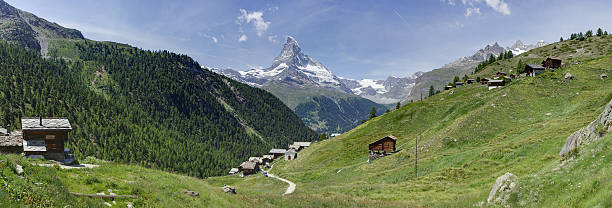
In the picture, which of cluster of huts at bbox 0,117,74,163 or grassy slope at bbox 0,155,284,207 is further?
cluster of huts at bbox 0,117,74,163

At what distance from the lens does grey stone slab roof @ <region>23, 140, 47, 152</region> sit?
36750mm

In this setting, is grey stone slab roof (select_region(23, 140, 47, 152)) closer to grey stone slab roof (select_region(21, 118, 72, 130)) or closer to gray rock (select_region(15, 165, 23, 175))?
grey stone slab roof (select_region(21, 118, 72, 130))

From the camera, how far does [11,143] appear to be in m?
42.4

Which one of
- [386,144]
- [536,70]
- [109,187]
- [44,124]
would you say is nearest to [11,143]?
[44,124]

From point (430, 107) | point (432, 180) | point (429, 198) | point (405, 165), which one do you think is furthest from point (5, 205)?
point (430, 107)

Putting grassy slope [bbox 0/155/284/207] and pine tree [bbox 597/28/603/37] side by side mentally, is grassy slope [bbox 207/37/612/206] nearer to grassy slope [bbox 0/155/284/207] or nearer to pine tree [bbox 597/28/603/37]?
grassy slope [bbox 0/155/284/207]

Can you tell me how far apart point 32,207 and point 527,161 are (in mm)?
40823

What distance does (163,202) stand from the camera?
19.8m

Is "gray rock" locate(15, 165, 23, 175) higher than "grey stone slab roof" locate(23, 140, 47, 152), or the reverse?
"gray rock" locate(15, 165, 23, 175)

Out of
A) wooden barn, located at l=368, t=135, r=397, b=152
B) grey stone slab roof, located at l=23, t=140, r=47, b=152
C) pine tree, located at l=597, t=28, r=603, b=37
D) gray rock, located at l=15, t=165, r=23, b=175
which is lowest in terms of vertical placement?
wooden barn, located at l=368, t=135, r=397, b=152

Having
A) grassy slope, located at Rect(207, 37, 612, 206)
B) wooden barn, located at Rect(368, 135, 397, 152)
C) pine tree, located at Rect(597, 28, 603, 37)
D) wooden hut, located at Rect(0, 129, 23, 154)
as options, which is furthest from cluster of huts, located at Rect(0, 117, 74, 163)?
pine tree, located at Rect(597, 28, 603, 37)

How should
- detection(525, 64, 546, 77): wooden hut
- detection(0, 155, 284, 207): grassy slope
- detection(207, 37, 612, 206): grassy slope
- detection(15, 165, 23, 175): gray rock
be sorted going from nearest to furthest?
1. detection(0, 155, 284, 207): grassy slope
2. detection(15, 165, 23, 175): gray rock
3. detection(207, 37, 612, 206): grassy slope
4. detection(525, 64, 546, 77): wooden hut

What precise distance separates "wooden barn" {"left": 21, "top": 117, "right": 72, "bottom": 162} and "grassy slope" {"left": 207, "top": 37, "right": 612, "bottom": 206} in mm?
30266

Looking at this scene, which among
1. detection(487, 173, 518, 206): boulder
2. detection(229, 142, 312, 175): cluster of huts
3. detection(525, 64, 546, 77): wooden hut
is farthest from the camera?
detection(229, 142, 312, 175): cluster of huts
